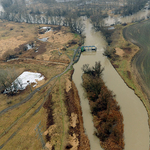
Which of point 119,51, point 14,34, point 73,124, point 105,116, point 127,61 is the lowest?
point 73,124

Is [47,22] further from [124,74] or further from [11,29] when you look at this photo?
[124,74]

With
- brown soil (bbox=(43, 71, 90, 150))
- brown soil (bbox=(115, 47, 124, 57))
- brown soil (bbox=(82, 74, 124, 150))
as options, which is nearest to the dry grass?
brown soil (bbox=(43, 71, 90, 150))

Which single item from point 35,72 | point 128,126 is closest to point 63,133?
point 128,126

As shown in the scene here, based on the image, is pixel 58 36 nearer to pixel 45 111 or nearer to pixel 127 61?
pixel 127 61

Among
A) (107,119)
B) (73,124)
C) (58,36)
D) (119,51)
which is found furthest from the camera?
(58,36)

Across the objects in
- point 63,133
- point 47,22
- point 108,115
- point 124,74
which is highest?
point 47,22

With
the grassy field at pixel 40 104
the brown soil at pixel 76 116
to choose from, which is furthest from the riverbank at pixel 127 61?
the grassy field at pixel 40 104

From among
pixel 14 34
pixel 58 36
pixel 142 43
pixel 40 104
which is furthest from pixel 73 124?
pixel 14 34

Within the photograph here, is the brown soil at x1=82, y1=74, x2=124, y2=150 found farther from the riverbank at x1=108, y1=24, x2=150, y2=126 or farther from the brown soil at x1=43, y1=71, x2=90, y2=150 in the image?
the riverbank at x1=108, y1=24, x2=150, y2=126
